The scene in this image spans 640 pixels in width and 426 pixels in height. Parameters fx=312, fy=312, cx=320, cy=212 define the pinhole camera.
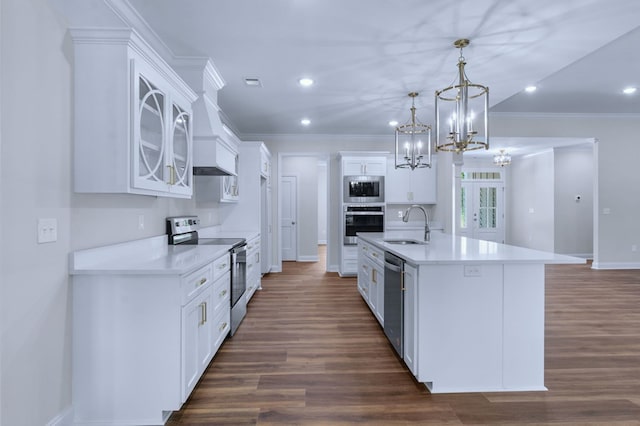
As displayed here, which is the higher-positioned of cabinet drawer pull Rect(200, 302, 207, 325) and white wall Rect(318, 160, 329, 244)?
white wall Rect(318, 160, 329, 244)

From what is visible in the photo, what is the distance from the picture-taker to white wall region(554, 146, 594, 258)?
7.43m

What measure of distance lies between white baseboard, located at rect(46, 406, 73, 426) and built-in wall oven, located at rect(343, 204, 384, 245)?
435cm

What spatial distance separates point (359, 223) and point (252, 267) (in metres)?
2.22

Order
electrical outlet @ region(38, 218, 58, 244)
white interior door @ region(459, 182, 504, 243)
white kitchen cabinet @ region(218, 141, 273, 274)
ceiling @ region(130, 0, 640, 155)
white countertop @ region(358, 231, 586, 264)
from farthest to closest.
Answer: white interior door @ region(459, 182, 504, 243) → white kitchen cabinet @ region(218, 141, 273, 274) → ceiling @ region(130, 0, 640, 155) → white countertop @ region(358, 231, 586, 264) → electrical outlet @ region(38, 218, 58, 244)

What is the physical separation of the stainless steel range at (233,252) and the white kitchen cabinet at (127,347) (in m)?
1.15

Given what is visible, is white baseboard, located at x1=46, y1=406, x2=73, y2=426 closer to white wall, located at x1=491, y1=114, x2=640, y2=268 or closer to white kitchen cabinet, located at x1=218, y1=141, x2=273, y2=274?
white kitchen cabinet, located at x1=218, y1=141, x2=273, y2=274

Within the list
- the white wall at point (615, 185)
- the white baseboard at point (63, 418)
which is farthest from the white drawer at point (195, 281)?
the white wall at point (615, 185)

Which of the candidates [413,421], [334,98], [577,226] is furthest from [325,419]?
[577,226]

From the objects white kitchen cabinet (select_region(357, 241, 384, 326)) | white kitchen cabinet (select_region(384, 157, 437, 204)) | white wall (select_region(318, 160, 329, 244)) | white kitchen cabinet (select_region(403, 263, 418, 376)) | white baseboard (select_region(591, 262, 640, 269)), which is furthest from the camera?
white wall (select_region(318, 160, 329, 244))

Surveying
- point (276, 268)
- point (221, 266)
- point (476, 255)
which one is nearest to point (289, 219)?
point (276, 268)

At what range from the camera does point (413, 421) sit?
179cm

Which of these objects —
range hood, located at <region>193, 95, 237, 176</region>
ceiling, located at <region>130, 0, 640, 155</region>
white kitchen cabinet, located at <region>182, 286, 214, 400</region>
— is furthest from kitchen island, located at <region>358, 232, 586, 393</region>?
range hood, located at <region>193, 95, 237, 176</region>

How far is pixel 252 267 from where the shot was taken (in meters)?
4.22

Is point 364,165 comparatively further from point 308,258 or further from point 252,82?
point 308,258
